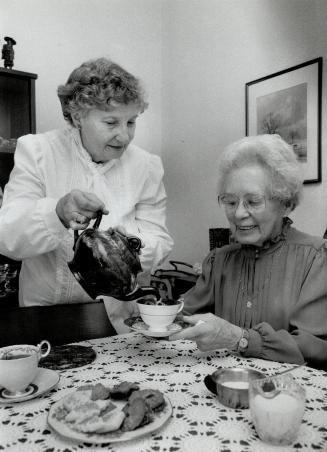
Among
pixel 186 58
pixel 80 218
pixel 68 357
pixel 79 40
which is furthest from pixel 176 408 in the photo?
pixel 186 58

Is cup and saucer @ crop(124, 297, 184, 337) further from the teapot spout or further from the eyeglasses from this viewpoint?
the eyeglasses

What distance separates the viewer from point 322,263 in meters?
1.53

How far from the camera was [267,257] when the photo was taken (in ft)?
5.34

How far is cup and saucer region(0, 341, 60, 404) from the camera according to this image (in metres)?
0.97

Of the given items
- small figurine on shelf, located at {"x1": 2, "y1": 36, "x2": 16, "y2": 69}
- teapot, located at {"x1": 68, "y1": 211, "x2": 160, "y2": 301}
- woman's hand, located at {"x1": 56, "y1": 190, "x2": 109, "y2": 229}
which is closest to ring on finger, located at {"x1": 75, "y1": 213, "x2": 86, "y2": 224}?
woman's hand, located at {"x1": 56, "y1": 190, "x2": 109, "y2": 229}

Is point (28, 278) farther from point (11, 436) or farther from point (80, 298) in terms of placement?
point (11, 436)

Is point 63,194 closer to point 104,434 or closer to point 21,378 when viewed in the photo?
point 21,378

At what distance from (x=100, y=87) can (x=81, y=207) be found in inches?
21.7

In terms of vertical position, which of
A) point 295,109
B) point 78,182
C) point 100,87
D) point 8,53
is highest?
point 8,53

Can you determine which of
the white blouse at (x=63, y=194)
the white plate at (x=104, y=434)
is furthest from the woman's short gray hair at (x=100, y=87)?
the white plate at (x=104, y=434)

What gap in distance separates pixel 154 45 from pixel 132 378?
3470 millimetres

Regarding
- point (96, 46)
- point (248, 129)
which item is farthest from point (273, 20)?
point (96, 46)

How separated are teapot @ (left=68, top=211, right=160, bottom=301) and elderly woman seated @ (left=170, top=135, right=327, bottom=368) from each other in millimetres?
352

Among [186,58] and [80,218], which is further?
[186,58]
